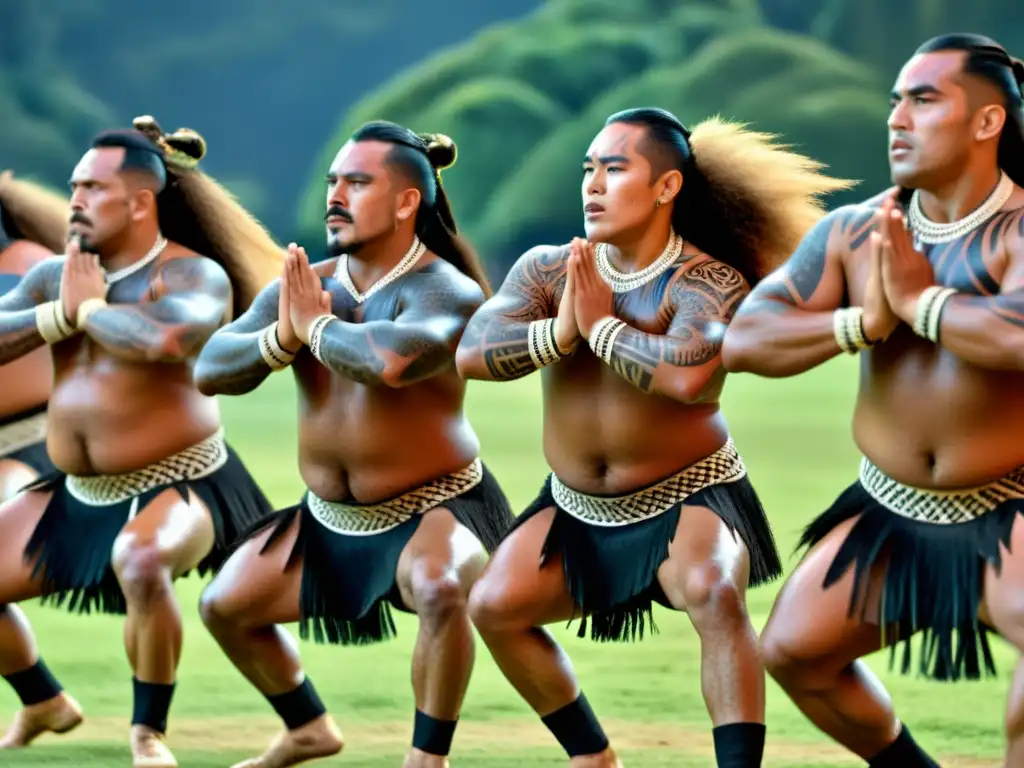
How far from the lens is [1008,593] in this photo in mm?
2799

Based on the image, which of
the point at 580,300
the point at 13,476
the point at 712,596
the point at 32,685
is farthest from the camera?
the point at 13,476

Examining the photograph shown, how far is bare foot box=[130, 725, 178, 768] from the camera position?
141 inches

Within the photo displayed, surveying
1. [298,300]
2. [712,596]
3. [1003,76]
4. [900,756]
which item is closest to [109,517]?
[298,300]

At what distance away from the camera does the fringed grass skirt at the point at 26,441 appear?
4301mm

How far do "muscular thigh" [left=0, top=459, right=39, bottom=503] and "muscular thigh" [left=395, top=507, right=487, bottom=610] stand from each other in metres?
1.26

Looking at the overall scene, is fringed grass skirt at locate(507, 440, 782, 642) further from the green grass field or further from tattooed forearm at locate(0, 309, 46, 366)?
tattooed forearm at locate(0, 309, 46, 366)

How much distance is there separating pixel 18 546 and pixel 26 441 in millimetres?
512

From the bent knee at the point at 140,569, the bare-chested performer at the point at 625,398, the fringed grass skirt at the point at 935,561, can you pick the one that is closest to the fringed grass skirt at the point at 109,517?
the bent knee at the point at 140,569

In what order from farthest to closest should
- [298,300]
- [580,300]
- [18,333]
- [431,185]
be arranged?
[18,333], [431,185], [298,300], [580,300]

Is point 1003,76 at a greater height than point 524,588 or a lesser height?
greater

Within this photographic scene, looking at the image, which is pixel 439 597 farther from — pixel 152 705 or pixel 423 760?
pixel 152 705

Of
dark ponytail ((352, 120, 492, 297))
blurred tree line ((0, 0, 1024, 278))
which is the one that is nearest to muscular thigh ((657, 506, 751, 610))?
dark ponytail ((352, 120, 492, 297))

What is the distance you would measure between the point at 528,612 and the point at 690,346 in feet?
1.91

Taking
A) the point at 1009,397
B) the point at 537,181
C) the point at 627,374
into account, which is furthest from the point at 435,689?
the point at 537,181
